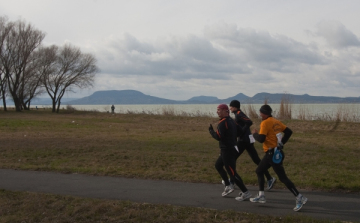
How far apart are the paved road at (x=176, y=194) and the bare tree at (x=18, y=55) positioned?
4587 centimetres

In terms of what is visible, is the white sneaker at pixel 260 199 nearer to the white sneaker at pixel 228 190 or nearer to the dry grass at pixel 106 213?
the white sneaker at pixel 228 190

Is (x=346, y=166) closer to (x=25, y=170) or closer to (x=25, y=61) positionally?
(x=25, y=170)

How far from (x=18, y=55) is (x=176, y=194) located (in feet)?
162

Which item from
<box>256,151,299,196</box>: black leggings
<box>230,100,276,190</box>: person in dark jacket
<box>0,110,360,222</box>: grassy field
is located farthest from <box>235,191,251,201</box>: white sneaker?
<box>0,110,360,222</box>: grassy field

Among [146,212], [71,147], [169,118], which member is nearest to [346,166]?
[146,212]

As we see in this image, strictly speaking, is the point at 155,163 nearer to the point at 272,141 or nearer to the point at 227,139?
the point at 227,139

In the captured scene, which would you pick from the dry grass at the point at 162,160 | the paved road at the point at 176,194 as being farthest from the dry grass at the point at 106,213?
the dry grass at the point at 162,160

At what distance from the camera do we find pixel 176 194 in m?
6.53

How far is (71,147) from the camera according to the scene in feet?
41.8

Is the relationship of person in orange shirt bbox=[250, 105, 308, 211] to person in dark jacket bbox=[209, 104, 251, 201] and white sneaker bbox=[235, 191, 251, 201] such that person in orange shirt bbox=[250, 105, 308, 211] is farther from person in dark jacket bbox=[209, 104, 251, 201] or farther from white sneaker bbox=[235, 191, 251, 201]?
white sneaker bbox=[235, 191, 251, 201]

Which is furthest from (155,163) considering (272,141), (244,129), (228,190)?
(272,141)

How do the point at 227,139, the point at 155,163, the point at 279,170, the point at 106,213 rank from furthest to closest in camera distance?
the point at 155,163 → the point at 227,139 → the point at 279,170 → the point at 106,213

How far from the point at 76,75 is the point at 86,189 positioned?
47326 mm

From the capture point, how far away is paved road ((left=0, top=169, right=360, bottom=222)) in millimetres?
5586
